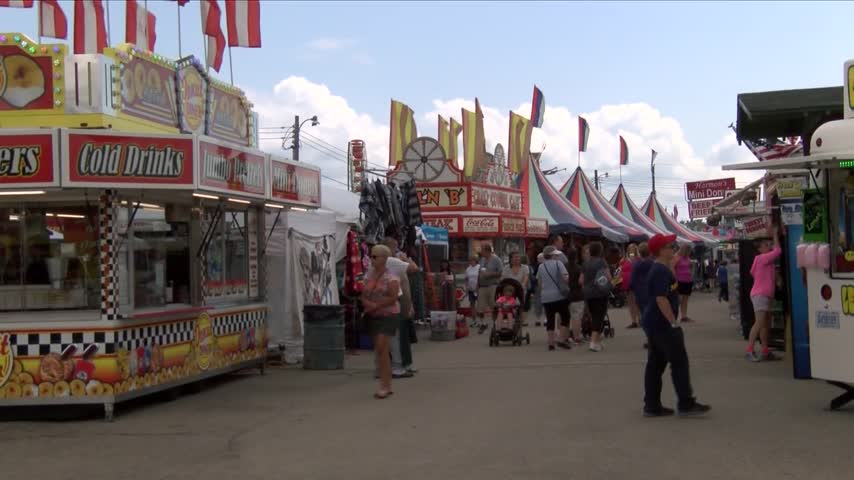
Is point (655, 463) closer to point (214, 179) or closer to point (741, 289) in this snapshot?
point (214, 179)

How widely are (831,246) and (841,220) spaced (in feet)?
0.82

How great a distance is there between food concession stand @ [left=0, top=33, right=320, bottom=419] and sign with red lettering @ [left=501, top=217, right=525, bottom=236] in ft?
53.0

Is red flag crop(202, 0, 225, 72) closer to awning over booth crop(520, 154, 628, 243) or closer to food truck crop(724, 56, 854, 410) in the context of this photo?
food truck crop(724, 56, 854, 410)

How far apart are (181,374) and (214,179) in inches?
88.9

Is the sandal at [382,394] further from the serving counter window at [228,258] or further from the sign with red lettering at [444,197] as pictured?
the sign with red lettering at [444,197]

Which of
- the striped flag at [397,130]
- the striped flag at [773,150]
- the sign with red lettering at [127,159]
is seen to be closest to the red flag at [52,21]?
the sign with red lettering at [127,159]

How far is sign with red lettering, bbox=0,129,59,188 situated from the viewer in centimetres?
922

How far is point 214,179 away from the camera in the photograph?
10344 millimetres

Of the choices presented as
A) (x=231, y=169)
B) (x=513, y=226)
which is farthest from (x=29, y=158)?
(x=513, y=226)

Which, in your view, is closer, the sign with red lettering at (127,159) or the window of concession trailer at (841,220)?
the window of concession trailer at (841,220)

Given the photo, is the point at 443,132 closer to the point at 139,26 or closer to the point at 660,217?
the point at 660,217

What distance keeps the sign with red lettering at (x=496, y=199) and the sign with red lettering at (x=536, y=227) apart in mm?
761

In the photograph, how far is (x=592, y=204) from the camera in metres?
36.6

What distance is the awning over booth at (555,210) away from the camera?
101 ft
